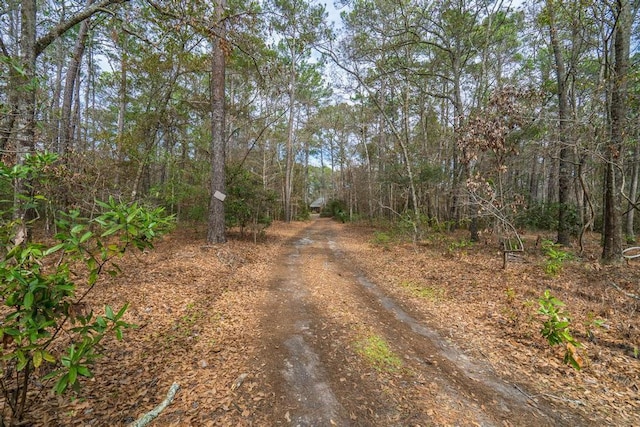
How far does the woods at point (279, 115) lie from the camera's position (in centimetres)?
398

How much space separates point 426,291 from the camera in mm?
5680

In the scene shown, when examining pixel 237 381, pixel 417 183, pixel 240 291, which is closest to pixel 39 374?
pixel 237 381

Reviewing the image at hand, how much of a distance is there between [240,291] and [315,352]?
2645 mm

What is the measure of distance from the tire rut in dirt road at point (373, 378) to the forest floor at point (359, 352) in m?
0.01

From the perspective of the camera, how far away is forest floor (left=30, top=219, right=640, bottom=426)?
2.32 m

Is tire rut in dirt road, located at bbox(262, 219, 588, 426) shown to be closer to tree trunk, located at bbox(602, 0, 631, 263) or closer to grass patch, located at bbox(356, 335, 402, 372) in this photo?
grass patch, located at bbox(356, 335, 402, 372)

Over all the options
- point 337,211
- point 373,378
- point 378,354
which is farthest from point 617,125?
point 337,211

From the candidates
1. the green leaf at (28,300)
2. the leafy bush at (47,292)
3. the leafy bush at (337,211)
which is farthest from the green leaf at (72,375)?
the leafy bush at (337,211)

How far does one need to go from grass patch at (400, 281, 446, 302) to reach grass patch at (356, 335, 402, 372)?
2.18 meters

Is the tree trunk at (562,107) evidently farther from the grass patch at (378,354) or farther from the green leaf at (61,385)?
the green leaf at (61,385)

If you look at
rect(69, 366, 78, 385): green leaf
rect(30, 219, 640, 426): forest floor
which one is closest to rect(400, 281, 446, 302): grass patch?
rect(30, 219, 640, 426): forest floor

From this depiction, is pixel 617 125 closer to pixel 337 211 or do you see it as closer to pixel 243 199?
pixel 243 199

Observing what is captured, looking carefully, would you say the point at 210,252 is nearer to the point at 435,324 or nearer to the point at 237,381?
the point at 237,381

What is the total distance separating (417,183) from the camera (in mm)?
13195
